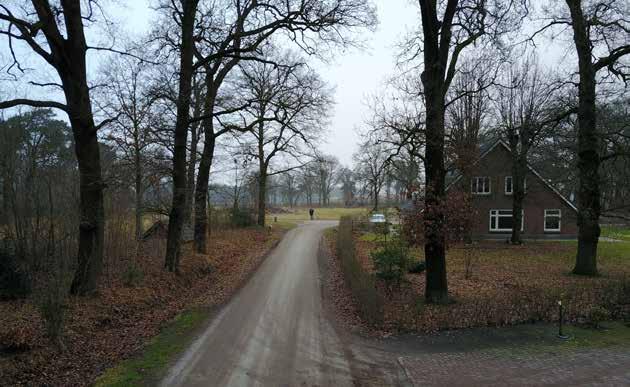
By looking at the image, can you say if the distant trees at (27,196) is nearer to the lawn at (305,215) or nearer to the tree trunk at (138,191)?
the tree trunk at (138,191)

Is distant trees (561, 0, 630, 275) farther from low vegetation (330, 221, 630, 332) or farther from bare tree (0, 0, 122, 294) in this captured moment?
bare tree (0, 0, 122, 294)

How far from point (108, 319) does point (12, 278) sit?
335 cm

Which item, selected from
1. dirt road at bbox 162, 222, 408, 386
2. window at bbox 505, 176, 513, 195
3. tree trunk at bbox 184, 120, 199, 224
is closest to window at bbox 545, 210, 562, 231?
window at bbox 505, 176, 513, 195

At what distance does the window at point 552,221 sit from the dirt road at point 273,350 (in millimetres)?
27004

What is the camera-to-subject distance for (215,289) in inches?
554

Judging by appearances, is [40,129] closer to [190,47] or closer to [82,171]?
[82,171]

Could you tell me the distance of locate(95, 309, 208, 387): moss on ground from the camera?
6.49m

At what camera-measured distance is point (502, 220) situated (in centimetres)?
3281

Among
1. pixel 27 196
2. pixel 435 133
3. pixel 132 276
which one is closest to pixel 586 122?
pixel 435 133

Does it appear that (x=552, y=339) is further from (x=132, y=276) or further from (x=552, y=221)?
(x=552, y=221)

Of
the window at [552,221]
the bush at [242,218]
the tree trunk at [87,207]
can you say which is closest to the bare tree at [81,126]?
the tree trunk at [87,207]

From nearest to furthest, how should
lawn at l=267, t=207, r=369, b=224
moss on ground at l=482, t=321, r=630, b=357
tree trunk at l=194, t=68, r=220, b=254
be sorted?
moss on ground at l=482, t=321, r=630, b=357 < tree trunk at l=194, t=68, r=220, b=254 < lawn at l=267, t=207, r=369, b=224

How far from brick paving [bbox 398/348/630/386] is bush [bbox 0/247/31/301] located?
971 centimetres

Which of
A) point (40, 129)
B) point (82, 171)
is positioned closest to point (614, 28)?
point (82, 171)
